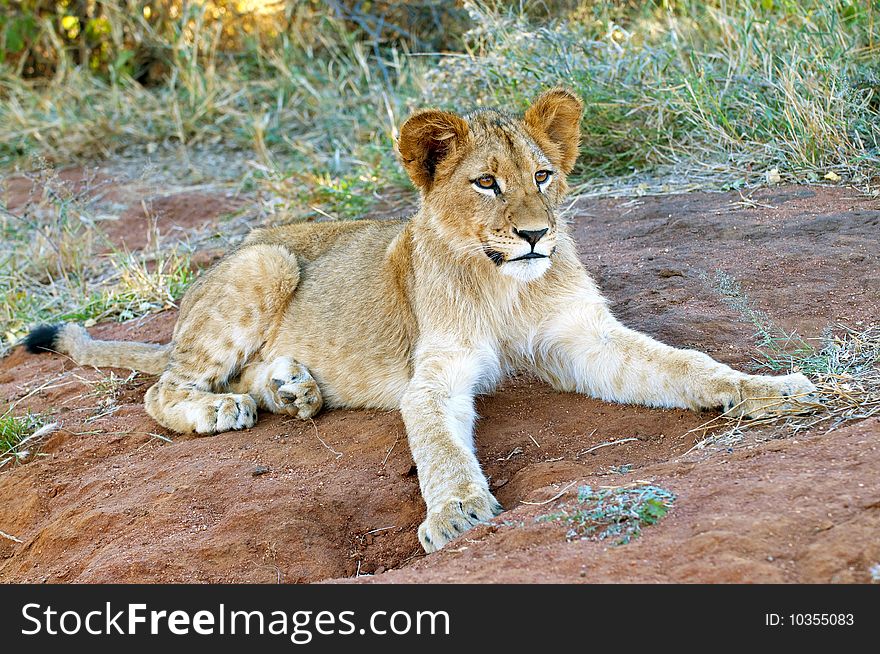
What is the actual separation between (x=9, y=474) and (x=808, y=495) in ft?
11.3

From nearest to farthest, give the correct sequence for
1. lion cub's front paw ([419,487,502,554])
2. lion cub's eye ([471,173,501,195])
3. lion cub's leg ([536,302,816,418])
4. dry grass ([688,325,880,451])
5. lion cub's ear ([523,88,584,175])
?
lion cub's front paw ([419,487,502,554]) → dry grass ([688,325,880,451]) → lion cub's leg ([536,302,816,418]) → lion cub's eye ([471,173,501,195]) → lion cub's ear ([523,88,584,175])

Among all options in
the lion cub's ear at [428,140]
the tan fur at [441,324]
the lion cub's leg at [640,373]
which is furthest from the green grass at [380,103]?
the lion cub's ear at [428,140]

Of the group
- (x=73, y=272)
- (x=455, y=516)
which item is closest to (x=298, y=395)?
(x=455, y=516)

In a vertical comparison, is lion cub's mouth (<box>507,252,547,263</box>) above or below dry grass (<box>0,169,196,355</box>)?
above

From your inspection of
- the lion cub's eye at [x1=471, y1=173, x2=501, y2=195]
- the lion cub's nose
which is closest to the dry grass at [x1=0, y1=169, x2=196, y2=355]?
the lion cub's eye at [x1=471, y1=173, x2=501, y2=195]

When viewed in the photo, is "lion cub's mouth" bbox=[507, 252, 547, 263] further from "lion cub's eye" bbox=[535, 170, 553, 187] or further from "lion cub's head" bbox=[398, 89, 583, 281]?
"lion cub's eye" bbox=[535, 170, 553, 187]

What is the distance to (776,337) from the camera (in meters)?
4.32

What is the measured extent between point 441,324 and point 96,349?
7.40ft

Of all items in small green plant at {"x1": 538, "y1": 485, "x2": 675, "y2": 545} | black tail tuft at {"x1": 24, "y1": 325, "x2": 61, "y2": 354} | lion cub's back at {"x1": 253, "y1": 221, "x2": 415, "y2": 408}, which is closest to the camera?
small green plant at {"x1": 538, "y1": 485, "x2": 675, "y2": 545}

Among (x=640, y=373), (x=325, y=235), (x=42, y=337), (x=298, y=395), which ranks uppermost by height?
(x=325, y=235)

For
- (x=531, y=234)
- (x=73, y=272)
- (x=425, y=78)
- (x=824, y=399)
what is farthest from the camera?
(x=425, y=78)

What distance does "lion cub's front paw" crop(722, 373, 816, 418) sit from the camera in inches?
139

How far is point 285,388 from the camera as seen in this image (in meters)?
4.72

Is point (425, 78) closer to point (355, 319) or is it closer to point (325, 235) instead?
point (325, 235)
